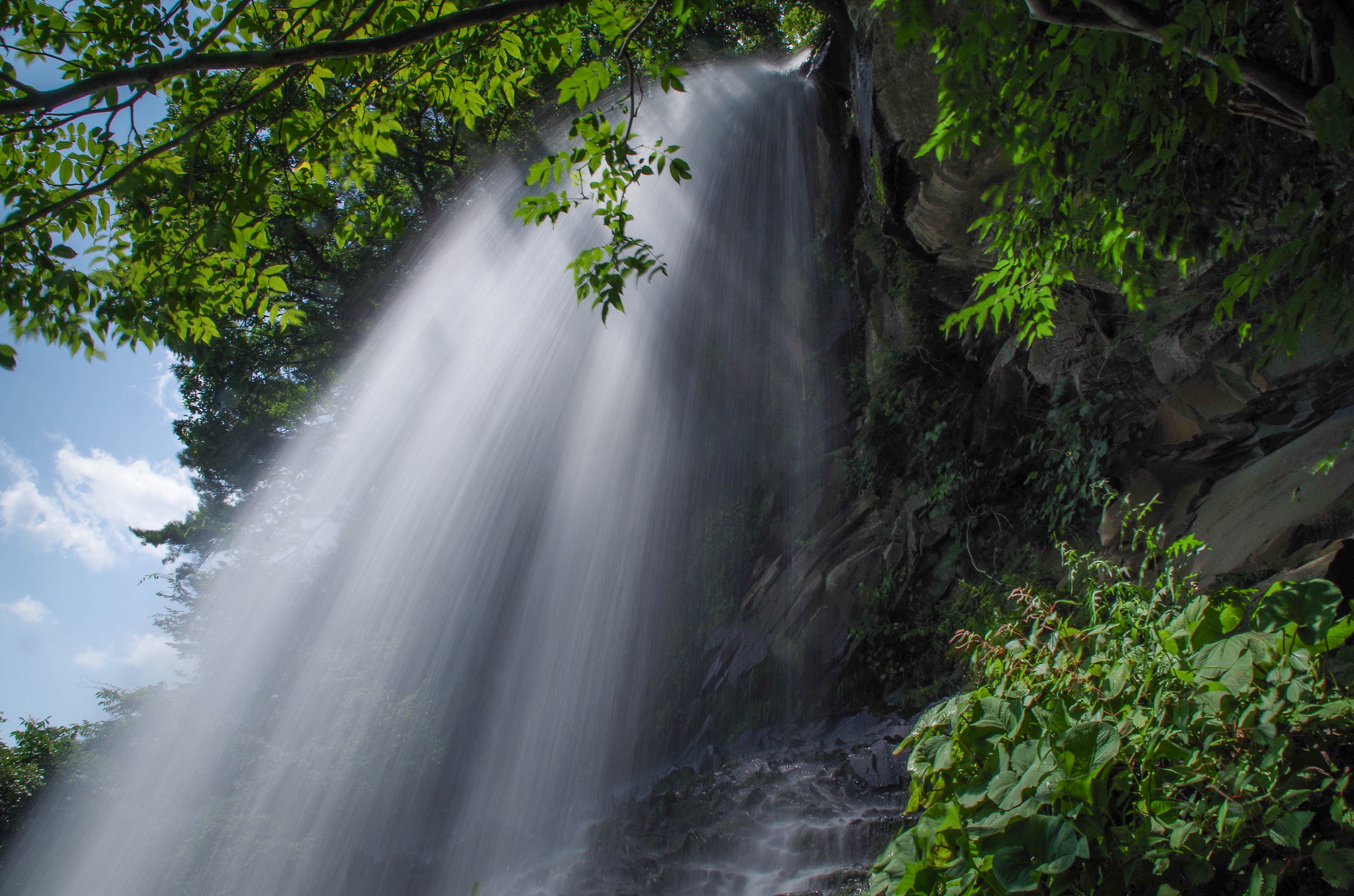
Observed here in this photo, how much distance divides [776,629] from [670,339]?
23.5 ft

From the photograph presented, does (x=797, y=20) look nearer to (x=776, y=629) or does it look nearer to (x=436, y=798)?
(x=776, y=629)

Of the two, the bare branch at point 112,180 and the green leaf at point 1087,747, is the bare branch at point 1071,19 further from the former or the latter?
the bare branch at point 112,180

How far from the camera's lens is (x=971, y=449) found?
6785 millimetres

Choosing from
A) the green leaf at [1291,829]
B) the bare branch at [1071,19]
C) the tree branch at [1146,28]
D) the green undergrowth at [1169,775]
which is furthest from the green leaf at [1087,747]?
the bare branch at [1071,19]

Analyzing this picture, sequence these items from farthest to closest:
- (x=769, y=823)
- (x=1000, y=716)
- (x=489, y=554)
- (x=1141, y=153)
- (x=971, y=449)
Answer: (x=489, y=554), (x=971, y=449), (x=769, y=823), (x=1141, y=153), (x=1000, y=716)

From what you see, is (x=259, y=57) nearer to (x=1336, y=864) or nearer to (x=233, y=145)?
(x=233, y=145)

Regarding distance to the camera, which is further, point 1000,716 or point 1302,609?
point 1000,716

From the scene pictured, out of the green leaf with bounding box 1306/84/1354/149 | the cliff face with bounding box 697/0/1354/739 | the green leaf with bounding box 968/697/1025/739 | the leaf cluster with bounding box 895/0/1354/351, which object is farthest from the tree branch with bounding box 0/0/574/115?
the cliff face with bounding box 697/0/1354/739

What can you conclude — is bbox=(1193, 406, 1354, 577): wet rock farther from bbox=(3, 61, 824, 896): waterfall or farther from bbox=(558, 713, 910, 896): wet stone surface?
bbox=(3, 61, 824, 896): waterfall

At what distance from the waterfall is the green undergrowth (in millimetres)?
7884

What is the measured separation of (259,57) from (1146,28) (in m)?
2.55

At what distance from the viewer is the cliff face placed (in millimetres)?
3940

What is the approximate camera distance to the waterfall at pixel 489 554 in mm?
10477

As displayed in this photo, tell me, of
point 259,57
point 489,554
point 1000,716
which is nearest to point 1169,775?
point 1000,716
